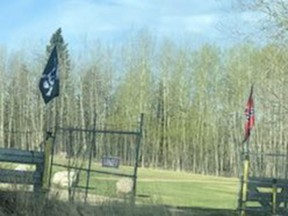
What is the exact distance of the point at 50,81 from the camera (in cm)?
1847

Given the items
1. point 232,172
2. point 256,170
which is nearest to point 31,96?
point 232,172

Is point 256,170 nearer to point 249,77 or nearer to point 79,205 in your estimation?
Result: point 79,205

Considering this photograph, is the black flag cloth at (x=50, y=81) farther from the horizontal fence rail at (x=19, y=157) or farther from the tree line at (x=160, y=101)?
the tree line at (x=160, y=101)

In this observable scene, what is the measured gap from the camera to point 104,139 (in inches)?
888

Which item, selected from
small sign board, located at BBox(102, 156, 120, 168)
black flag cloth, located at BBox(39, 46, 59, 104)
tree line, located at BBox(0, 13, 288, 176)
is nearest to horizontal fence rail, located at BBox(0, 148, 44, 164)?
black flag cloth, located at BBox(39, 46, 59, 104)

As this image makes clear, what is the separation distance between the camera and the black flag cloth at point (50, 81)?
18359 mm

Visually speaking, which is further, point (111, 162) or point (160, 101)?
point (160, 101)

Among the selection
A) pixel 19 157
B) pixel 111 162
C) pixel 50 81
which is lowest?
pixel 111 162

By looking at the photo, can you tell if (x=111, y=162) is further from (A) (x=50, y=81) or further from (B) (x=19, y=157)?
(B) (x=19, y=157)

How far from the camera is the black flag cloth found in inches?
723

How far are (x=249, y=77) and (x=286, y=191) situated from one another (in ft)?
138

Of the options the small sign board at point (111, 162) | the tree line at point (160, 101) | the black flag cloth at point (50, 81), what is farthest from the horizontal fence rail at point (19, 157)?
the tree line at point (160, 101)

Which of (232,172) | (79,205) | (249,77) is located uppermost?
(249,77)

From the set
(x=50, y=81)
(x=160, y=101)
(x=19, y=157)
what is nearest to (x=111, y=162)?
(x=50, y=81)
